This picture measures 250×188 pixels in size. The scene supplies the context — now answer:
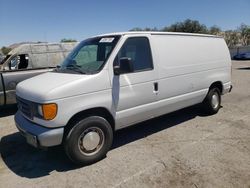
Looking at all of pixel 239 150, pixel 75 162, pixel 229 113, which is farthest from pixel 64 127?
pixel 229 113

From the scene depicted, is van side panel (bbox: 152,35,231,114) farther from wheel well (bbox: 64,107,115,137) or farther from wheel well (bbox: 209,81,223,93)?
wheel well (bbox: 64,107,115,137)

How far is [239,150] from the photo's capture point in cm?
438

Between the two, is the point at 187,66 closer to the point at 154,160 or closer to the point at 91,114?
the point at 154,160

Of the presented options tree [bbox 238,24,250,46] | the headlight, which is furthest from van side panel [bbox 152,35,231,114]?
tree [bbox 238,24,250,46]

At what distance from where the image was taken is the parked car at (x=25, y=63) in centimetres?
714

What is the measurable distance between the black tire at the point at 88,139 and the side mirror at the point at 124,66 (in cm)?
82

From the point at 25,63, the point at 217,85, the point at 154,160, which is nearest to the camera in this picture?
the point at 154,160

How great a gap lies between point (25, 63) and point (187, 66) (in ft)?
17.3

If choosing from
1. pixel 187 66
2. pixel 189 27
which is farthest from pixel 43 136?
pixel 189 27

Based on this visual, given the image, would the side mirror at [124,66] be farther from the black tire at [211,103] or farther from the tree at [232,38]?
the tree at [232,38]

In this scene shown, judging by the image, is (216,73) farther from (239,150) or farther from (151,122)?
(239,150)

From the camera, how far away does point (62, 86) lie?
368 cm

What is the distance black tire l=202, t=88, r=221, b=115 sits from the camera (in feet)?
20.8

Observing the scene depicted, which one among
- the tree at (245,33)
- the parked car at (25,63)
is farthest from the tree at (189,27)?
the parked car at (25,63)
